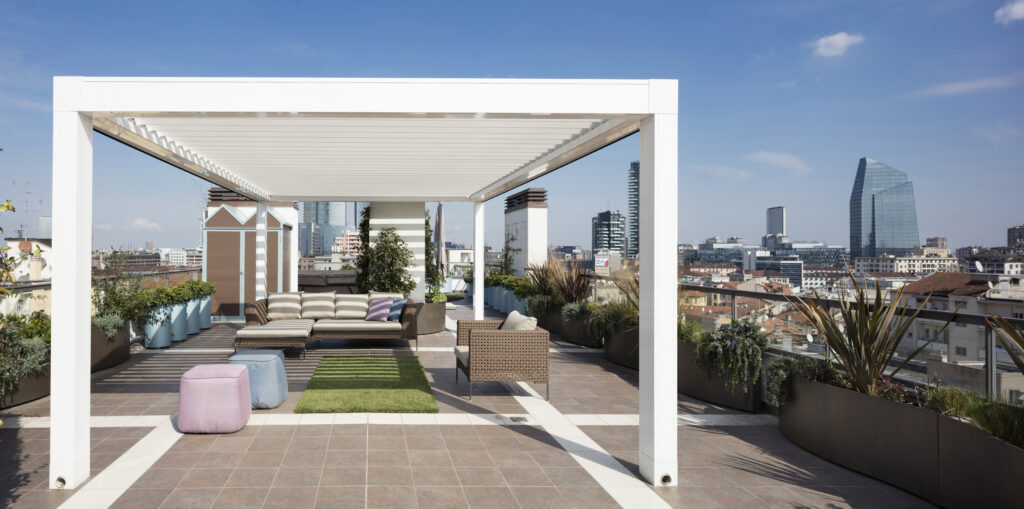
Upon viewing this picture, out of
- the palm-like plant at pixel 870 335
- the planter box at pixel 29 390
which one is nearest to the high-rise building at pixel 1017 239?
the palm-like plant at pixel 870 335

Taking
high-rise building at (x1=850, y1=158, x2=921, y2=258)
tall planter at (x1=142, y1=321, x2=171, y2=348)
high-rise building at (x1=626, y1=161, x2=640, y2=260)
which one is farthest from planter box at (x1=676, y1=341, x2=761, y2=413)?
high-rise building at (x1=850, y1=158, x2=921, y2=258)

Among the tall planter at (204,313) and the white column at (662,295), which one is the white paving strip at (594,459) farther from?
the tall planter at (204,313)

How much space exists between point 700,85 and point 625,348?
3073 cm

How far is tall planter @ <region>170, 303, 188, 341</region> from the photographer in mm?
9455

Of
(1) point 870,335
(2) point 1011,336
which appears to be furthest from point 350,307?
(2) point 1011,336

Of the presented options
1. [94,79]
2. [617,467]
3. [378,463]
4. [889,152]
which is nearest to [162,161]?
[94,79]

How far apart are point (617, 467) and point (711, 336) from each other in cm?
216

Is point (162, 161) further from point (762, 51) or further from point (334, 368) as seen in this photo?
point (762, 51)

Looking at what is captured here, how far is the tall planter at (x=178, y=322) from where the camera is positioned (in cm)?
946

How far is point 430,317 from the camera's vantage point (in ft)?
36.6

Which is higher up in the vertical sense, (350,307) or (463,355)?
(350,307)

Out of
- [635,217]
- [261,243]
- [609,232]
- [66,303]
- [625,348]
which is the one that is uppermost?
[609,232]

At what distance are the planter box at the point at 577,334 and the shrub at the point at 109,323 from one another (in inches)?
249

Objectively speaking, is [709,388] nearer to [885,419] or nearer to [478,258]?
[885,419]
